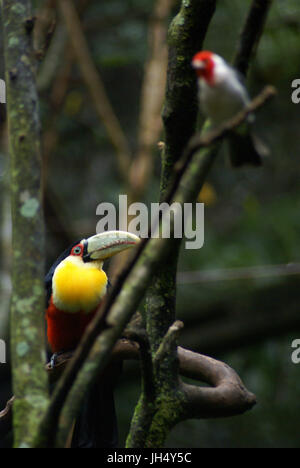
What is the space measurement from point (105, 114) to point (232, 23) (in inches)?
50.3

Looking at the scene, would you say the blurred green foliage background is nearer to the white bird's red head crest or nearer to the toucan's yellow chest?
the toucan's yellow chest

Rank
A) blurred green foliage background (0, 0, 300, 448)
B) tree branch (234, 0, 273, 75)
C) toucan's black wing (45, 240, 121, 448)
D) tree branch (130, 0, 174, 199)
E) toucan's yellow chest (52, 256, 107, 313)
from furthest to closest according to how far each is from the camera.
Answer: tree branch (130, 0, 174, 199) < blurred green foliage background (0, 0, 300, 448) < toucan's yellow chest (52, 256, 107, 313) < toucan's black wing (45, 240, 121, 448) < tree branch (234, 0, 273, 75)

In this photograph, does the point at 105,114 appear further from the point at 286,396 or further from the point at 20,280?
the point at 20,280

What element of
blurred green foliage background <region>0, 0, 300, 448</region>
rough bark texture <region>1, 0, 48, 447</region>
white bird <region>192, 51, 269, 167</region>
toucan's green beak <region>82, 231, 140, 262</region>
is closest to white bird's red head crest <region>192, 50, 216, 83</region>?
white bird <region>192, 51, 269, 167</region>

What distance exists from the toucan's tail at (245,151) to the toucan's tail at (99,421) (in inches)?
47.6

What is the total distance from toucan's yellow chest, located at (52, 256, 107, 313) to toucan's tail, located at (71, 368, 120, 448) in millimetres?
311

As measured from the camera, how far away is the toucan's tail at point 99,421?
2531mm

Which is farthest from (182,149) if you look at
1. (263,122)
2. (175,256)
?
(263,122)

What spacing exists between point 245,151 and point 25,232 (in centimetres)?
54

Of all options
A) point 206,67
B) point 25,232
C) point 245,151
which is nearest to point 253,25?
point 206,67

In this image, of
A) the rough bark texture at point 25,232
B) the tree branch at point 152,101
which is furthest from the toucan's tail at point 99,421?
the tree branch at point 152,101

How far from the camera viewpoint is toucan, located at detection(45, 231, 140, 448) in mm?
2611

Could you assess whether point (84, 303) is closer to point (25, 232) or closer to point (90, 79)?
point (25, 232)

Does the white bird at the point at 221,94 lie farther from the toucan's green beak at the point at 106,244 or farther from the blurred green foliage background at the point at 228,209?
the blurred green foliage background at the point at 228,209
